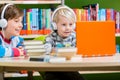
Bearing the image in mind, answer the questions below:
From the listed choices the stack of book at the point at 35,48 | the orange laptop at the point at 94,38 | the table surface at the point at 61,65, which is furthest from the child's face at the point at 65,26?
the table surface at the point at 61,65

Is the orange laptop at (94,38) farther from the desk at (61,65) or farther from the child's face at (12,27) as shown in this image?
the child's face at (12,27)

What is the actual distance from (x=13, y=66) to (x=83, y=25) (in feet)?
1.57

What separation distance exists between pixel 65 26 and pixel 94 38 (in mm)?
489

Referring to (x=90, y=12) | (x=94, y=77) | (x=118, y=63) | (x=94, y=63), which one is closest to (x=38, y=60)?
(x=94, y=63)

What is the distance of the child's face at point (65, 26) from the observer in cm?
208

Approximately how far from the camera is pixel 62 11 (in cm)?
202

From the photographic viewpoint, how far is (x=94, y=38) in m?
1.65

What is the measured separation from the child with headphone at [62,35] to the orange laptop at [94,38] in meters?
0.32

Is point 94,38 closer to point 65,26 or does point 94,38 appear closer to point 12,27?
point 65,26

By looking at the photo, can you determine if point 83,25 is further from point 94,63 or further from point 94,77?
point 94,77

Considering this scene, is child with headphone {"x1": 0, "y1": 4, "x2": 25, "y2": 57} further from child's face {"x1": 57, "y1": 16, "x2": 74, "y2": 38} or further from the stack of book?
child's face {"x1": 57, "y1": 16, "x2": 74, "y2": 38}

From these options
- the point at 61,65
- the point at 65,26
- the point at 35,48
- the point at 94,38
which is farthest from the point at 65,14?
the point at 61,65

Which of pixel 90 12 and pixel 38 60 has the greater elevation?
pixel 90 12

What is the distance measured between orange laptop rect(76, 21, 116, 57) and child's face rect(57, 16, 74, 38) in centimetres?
42
